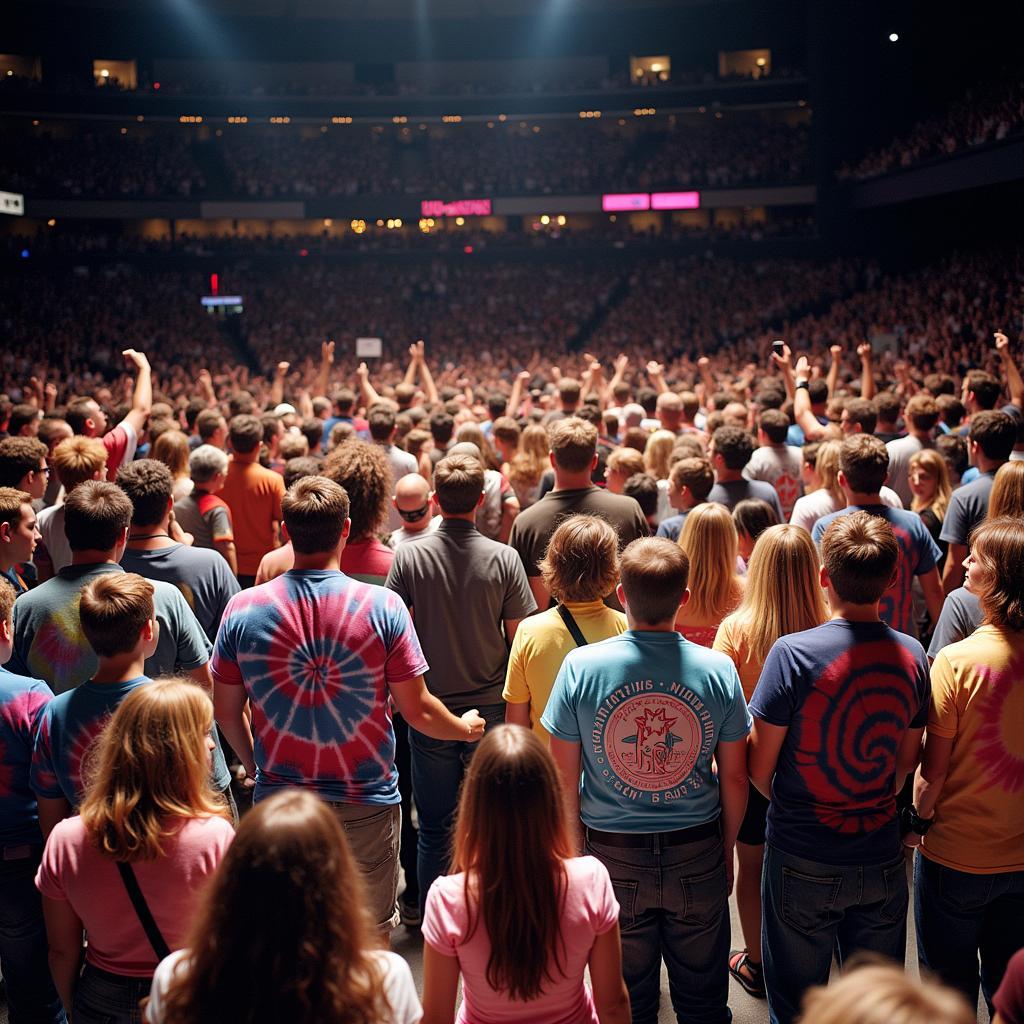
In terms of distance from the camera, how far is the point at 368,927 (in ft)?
6.53

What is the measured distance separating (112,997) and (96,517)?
186 centimetres

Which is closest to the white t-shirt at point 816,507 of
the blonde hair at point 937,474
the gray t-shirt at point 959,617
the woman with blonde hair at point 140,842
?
the blonde hair at point 937,474

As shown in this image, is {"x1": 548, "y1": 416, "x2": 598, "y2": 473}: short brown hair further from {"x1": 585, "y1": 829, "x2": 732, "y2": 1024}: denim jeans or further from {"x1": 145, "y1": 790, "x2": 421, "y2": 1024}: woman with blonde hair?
{"x1": 145, "y1": 790, "x2": 421, "y2": 1024}: woman with blonde hair

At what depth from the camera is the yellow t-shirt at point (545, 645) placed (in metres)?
3.63

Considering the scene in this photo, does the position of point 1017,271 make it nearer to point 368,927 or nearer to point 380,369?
point 380,369

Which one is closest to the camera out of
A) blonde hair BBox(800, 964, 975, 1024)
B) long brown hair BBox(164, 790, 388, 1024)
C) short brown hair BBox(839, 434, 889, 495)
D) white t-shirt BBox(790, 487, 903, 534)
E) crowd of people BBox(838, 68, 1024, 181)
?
blonde hair BBox(800, 964, 975, 1024)

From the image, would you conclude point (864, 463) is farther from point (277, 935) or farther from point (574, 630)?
point (277, 935)

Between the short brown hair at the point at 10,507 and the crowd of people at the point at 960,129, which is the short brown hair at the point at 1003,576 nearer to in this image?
the short brown hair at the point at 10,507

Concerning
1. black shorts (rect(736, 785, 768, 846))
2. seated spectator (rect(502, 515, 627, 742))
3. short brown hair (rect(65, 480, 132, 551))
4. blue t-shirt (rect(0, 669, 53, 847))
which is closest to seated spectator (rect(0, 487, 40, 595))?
short brown hair (rect(65, 480, 132, 551))

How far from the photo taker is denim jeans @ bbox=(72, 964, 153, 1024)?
8.60 feet

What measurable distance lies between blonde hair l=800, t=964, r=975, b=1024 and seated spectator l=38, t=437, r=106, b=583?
4.95 meters

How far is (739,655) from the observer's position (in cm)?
376

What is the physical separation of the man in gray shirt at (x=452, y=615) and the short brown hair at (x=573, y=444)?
835mm

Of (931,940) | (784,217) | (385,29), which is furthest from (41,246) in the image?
(931,940)
